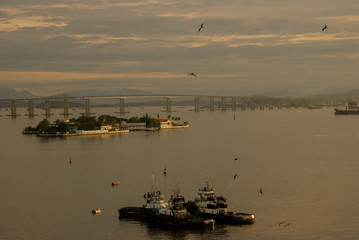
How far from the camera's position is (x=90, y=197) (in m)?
39.2

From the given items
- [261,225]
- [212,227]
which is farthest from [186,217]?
[261,225]

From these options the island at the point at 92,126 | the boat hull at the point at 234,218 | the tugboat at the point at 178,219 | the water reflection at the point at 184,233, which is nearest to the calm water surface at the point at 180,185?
the water reflection at the point at 184,233

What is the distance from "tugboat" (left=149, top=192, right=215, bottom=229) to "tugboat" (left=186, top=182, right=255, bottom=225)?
21.8 inches

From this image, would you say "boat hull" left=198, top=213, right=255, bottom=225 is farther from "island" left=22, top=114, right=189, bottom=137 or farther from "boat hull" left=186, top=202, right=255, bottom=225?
"island" left=22, top=114, right=189, bottom=137

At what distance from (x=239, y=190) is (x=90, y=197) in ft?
29.3

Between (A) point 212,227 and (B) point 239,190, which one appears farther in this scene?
(B) point 239,190

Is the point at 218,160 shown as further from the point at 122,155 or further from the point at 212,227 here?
the point at 212,227

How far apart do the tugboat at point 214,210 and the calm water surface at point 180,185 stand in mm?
612

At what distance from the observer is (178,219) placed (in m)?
32.2

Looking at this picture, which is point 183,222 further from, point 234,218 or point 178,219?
point 234,218

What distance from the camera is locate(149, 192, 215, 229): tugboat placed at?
3192cm

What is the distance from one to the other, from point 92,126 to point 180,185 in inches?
2596

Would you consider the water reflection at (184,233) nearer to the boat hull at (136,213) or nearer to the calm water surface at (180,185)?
the calm water surface at (180,185)

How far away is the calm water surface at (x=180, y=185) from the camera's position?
3158 cm
